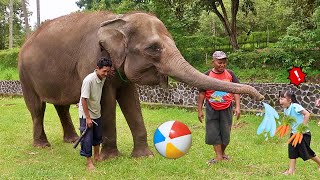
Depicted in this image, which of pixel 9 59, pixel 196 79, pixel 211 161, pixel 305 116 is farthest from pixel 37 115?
pixel 9 59

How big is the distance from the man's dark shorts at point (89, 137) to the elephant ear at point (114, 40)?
38.0 inches

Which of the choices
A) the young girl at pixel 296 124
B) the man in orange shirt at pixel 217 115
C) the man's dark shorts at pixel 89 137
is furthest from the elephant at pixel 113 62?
the young girl at pixel 296 124

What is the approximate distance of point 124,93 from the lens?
7453 millimetres

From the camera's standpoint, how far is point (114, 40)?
6656 millimetres

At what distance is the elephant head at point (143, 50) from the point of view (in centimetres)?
613

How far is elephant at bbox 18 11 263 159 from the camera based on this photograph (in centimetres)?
628

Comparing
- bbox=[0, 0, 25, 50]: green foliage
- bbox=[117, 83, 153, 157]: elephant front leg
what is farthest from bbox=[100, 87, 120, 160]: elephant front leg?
bbox=[0, 0, 25, 50]: green foliage

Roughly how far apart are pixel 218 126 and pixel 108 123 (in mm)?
1724

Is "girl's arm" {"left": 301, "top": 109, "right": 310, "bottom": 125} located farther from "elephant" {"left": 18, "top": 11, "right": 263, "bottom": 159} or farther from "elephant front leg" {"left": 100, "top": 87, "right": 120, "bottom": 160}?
"elephant front leg" {"left": 100, "top": 87, "right": 120, "bottom": 160}

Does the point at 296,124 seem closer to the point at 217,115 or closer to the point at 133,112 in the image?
the point at 217,115

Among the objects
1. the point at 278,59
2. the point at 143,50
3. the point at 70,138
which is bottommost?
the point at 70,138

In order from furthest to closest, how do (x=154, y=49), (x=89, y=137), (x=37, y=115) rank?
1. (x=37, y=115)
2. (x=89, y=137)
3. (x=154, y=49)

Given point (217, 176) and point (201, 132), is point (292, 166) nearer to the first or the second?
point (217, 176)

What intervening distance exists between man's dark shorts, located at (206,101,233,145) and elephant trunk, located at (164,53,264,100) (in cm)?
104
